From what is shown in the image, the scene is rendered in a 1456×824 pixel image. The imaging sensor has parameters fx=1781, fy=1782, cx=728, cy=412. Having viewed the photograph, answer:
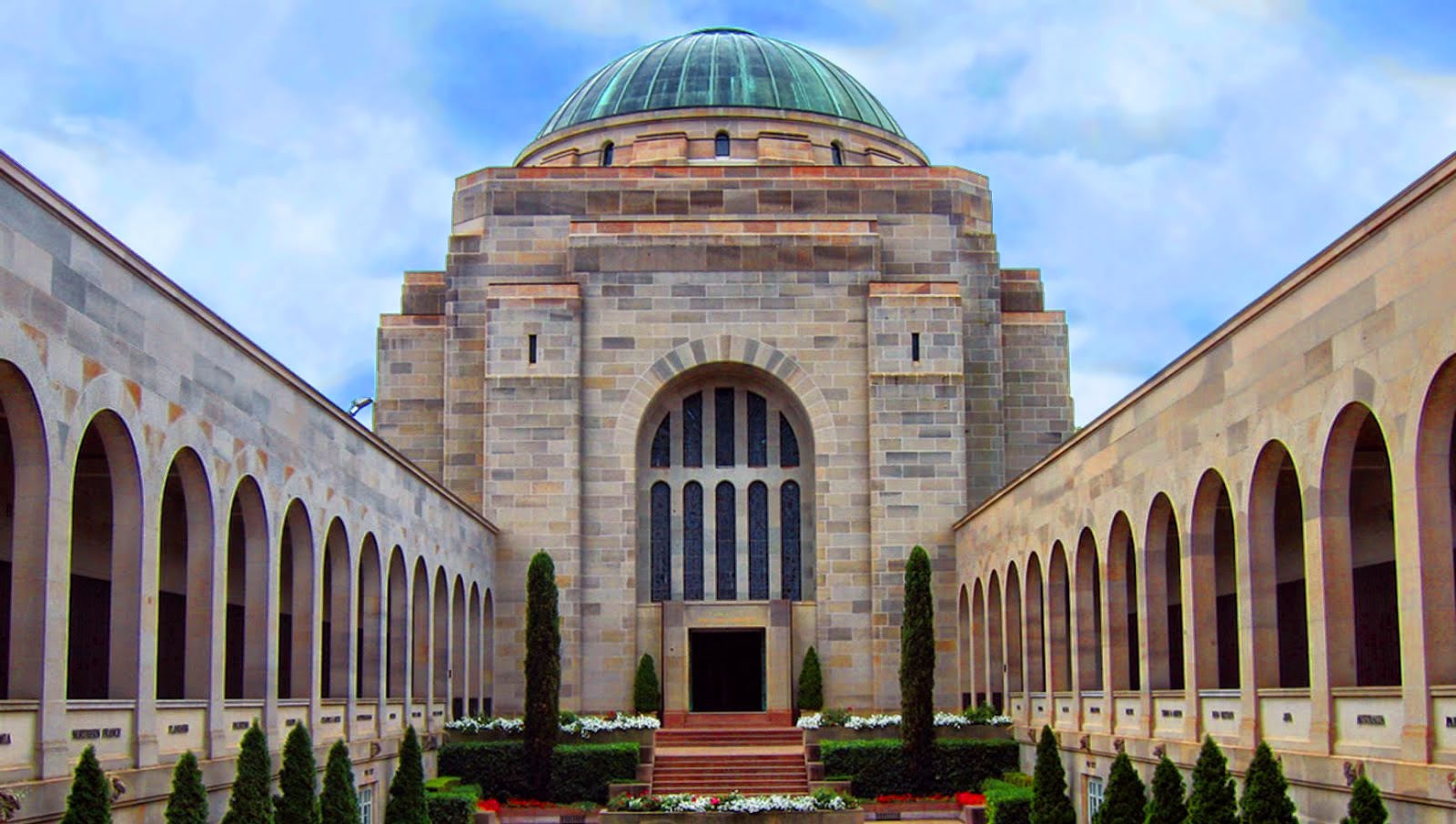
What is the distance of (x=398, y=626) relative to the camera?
3100cm

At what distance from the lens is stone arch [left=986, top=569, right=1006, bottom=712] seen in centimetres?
3678

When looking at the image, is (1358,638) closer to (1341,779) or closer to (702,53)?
(1341,779)

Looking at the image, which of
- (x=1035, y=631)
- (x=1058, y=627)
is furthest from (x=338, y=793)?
(x=1035, y=631)

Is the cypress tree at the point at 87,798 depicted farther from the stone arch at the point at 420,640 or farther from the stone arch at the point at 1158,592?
the stone arch at the point at 420,640

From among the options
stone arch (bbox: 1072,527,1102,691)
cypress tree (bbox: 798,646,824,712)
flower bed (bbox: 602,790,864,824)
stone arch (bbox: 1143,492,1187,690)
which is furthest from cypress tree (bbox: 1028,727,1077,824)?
cypress tree (bbox: 798,646,824,712)

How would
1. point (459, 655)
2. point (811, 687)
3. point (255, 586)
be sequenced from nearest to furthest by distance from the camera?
point (255, 586)
point (459, 655)
point (811, 687)

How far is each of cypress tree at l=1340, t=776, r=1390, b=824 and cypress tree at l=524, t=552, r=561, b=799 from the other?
66.8 feet

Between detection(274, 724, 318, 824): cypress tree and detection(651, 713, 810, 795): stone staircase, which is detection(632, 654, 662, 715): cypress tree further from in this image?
detection(274, 724, 318, 824): cypress tree

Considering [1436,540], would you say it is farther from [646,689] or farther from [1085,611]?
[646,689]

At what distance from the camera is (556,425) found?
4131 centimetres

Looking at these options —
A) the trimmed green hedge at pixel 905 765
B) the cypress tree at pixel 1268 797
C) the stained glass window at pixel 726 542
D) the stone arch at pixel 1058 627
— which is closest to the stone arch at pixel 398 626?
the trimmed green hedge at pixel 905 765

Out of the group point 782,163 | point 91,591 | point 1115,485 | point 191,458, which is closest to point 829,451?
point 782,163

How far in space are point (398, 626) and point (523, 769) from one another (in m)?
4.29

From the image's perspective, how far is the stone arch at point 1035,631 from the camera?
32.8 m
